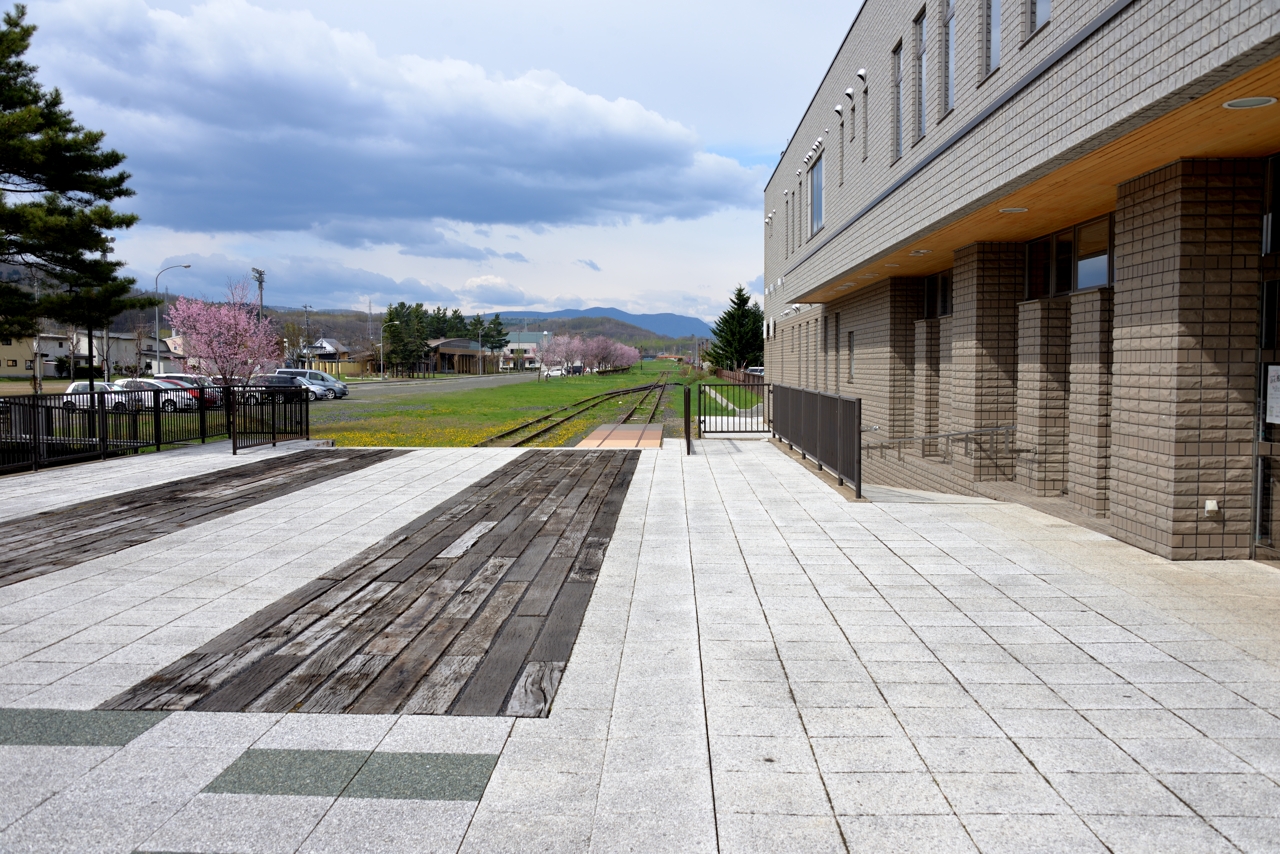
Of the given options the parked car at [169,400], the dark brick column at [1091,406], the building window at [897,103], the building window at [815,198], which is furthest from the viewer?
the building window at [815,198]

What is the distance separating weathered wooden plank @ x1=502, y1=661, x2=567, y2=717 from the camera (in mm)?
4141

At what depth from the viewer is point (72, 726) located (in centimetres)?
399

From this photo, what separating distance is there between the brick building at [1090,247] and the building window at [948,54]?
0.11 feet

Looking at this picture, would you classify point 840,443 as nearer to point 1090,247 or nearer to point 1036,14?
point 1090,247

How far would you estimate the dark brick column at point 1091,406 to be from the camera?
9016 millimetres

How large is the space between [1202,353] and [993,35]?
5318mm

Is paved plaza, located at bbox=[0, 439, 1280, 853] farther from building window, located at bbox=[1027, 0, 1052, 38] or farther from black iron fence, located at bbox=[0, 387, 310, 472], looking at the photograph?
black iron fence, located at bbox=[0, 387, 310, 472]

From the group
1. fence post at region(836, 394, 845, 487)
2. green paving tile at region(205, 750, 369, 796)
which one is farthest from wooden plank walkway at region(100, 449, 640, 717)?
fence post at region(836, 394, 845, 487)

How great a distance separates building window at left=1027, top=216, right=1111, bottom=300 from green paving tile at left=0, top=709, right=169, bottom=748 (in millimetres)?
9693

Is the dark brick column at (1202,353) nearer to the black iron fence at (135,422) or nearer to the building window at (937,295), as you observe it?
the building window at (937,295)

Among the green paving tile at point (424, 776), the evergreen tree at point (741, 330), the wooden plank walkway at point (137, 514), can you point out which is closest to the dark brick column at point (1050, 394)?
the green paving tile at point (424, 776)

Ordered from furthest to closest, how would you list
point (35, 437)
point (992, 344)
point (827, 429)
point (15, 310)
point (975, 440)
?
point (15, 310), point (35, 437), point (827, 429), point (975, 440), point (992, 344)

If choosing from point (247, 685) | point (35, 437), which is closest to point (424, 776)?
point (247, 685)

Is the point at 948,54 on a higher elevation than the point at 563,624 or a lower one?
higher
